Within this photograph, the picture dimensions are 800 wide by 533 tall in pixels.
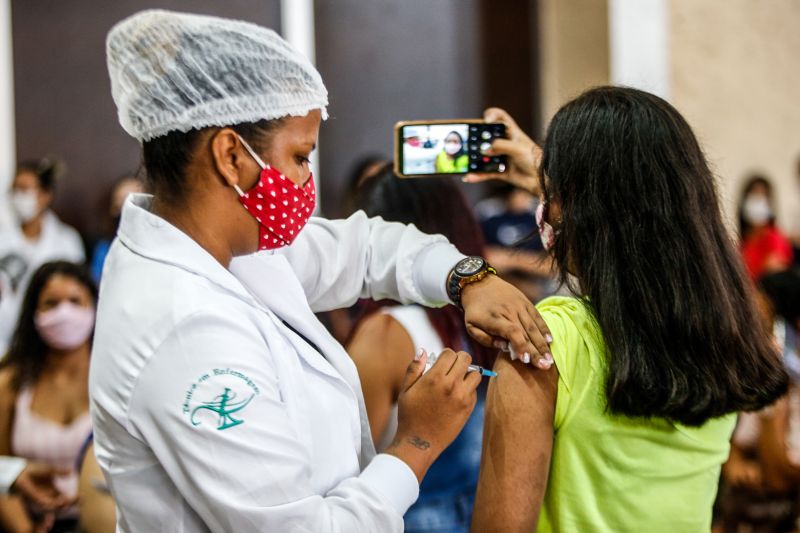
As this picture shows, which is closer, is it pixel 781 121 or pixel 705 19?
pixel 705 19

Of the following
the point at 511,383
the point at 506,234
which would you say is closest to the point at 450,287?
the point at 511,383

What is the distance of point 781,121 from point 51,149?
4455 millimetres

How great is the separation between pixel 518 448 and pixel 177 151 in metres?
0.62

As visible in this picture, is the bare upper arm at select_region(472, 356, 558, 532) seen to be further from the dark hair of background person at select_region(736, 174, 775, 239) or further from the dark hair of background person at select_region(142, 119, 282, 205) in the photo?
the dark hair of background person at select_region(736, 174, 775, 239)

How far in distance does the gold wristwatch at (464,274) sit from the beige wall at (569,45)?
379 centimetres

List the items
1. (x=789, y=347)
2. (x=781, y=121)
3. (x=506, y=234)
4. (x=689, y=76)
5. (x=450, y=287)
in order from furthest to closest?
(x=781, y=121) < (x=689, y=76) < (x=506, y=234) < (x=789, y=347) < (x=450, y=287)

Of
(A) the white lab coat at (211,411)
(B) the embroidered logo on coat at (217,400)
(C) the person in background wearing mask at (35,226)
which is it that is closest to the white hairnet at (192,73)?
(A) the white lab coat at (211,411)

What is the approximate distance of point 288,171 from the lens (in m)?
1.31

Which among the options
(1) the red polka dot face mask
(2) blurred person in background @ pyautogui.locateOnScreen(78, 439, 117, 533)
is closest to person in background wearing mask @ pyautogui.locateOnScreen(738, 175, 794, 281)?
(2) blurred person in background @ pyautogui.locateOnScreen(78, 439, 117, 533)

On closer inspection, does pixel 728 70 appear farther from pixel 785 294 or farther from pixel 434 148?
pixel 434 148

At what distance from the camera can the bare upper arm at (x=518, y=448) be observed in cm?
129

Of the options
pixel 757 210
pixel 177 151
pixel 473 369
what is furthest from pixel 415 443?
pixel 757 210

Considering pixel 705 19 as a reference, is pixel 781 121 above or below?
below

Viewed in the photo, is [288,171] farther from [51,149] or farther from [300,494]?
[51,149]
